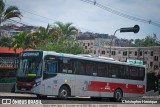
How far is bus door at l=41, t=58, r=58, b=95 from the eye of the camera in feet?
73.1

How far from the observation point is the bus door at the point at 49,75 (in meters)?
22.3

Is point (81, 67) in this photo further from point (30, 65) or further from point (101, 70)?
point (30, 65)

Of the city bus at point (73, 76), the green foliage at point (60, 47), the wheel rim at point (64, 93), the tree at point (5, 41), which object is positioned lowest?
the wheel rim at point (64, 93)

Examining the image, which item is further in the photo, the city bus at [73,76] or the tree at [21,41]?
the tree at [21,41]

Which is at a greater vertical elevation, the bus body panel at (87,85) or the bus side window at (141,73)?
the bus side window at (141,73)

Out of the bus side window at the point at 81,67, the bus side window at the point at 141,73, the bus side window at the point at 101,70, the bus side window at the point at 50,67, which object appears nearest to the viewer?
Answer: the bus side window at the point at 50,67

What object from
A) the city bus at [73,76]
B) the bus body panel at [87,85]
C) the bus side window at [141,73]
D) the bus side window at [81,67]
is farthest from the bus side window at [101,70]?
the bus side window at [141,73]

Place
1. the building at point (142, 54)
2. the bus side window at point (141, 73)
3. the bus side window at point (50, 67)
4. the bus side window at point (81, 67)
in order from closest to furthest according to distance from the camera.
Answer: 1. the bus side window at point (50, 67)
2. the bus side window at point (81, 67)
3. the bus side window at point (141, 73)
4. the building at point (142, 54)

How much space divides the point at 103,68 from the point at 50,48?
2128cm

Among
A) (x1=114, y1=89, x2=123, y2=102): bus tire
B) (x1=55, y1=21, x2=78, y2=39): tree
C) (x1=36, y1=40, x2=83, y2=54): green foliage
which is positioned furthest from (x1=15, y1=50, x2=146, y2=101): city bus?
(x1=55, y1=21, x2=78, y2=39): tree

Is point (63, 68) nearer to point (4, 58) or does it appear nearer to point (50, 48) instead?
point (4, 58)

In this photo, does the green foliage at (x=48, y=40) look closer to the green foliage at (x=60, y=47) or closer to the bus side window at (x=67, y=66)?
the green foliage at (x=60, y=47)

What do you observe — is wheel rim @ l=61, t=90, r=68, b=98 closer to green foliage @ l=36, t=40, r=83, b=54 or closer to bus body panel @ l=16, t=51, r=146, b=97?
bus body panel @ l=16, t=51, r=146, b=97

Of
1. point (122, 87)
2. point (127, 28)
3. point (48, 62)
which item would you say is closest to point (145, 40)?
point (127, 28)
